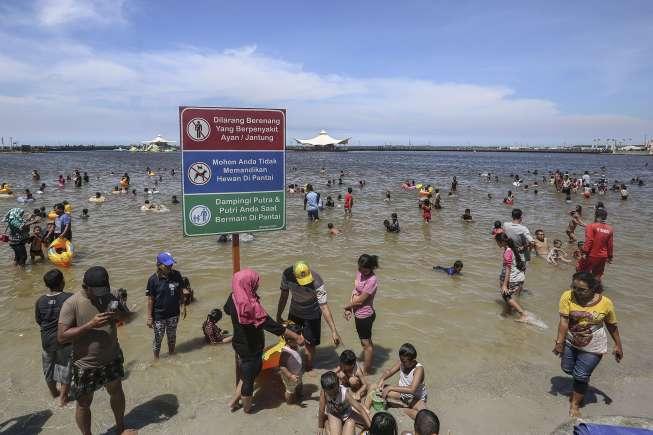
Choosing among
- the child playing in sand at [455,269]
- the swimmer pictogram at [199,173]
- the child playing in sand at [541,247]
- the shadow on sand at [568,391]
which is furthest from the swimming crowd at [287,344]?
the child playing in sand at [541,247]

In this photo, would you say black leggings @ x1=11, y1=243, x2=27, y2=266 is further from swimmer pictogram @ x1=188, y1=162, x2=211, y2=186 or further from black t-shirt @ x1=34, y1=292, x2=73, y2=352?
swimmer pictogram @ x1=188, y1=162, x2=211, y2=186

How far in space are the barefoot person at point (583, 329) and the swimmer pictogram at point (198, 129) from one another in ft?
14.4

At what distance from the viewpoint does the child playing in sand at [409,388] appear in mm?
4711

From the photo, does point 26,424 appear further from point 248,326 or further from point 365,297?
point 365,297

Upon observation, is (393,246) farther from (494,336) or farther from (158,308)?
(158,308)

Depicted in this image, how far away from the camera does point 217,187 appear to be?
4812 mm

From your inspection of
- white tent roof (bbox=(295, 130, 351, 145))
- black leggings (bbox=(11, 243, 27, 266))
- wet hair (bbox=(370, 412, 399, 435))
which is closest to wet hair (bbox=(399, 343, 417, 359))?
wet hair (bbox=(370, 412, 399, 435))

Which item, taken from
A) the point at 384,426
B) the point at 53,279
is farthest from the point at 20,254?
Answer: the point at 384,426

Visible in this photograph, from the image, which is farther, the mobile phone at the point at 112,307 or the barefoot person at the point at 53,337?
the barefoot person at the point at 53,337

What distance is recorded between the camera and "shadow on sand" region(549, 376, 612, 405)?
514cm

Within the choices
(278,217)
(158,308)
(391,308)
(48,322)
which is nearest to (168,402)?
(158,308)

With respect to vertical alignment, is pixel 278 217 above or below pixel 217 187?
below

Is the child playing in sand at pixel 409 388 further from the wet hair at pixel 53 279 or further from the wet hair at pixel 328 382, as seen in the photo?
the wet hair at pixel 53 279

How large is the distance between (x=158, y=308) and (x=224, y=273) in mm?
4511
